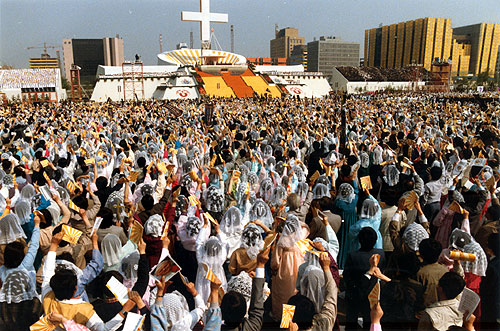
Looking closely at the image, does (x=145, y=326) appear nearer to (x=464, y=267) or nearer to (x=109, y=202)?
(x=109, y=202)

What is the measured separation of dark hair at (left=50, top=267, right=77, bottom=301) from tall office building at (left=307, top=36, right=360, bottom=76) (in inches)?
4723

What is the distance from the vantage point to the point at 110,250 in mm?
3443

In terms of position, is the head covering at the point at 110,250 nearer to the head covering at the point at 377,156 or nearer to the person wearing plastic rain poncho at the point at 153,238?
the person wearing plastic rain poncho at the point at 153,238

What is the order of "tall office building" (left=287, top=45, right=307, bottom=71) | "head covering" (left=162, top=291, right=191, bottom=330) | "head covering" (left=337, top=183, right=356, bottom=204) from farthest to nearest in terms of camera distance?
"tall office building" (left=287, top=45, right=307, bottom=71) < "head covering" (left=337, top=183, right=356, bottom=204) < "head covering" (left=162, top=291, right=191, bottom=330)

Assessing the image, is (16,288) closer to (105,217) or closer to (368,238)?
(105,217)

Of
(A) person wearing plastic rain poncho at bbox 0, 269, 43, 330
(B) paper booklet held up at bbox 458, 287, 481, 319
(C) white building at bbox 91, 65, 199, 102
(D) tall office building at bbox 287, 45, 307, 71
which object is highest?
(D) tall office building at bbox 287, 45, 307, 71

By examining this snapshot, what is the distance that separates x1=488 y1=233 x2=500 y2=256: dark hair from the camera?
3328 mm

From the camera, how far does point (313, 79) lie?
53.1 metres

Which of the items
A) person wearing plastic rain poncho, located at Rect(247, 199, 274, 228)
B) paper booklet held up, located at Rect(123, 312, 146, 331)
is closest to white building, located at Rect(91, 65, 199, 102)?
person wearing plastic rain poncho, located at Rect(247, 199, 274, 228)

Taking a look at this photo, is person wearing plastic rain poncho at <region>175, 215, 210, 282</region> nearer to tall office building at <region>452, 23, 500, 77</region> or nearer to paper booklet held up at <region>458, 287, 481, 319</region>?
paper booklet held up at <region>458, 287, 481, 319</region>

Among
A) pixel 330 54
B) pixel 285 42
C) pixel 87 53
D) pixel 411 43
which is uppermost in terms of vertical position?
pixel 285 42

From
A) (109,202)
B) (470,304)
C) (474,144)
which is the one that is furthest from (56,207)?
(474,144)

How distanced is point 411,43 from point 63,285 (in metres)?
83.0

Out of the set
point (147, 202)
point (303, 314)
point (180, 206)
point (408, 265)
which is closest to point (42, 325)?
point (303, 314)
